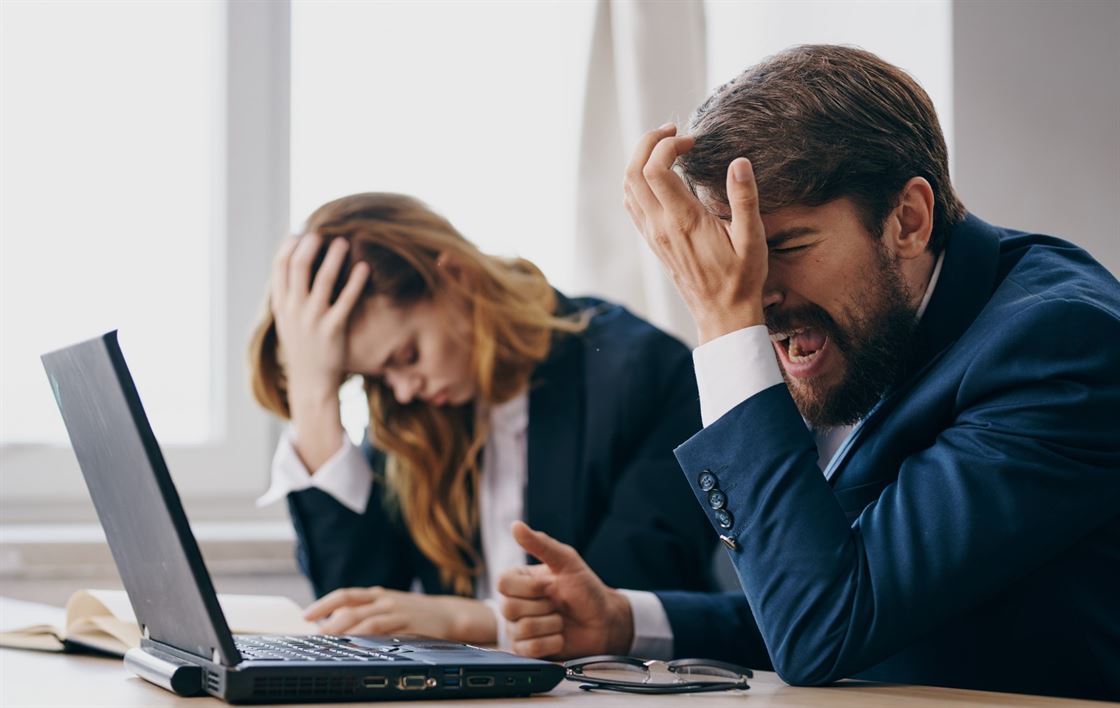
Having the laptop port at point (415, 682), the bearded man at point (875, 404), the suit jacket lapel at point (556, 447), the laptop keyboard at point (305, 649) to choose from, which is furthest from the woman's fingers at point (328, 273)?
the laptop port at point (415, 682)

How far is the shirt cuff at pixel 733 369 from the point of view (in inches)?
40.9

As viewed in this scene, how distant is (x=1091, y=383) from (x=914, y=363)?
194mm

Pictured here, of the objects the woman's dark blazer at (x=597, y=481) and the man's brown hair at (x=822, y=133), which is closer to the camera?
the man's brown hair at (x=822, y=133)

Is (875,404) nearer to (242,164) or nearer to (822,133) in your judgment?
(822,133)

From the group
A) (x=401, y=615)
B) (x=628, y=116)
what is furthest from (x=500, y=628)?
(x=628, y=116)

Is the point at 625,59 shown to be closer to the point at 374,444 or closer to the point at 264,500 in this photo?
the point at 374,444

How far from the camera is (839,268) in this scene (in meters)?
1.16

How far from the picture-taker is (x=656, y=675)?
1.03 meters

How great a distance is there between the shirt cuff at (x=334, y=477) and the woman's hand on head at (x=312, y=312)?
9 cm

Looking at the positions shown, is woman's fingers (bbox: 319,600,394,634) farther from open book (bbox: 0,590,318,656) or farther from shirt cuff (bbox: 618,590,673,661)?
shirt cuff (bbox: 618,590,673,661)

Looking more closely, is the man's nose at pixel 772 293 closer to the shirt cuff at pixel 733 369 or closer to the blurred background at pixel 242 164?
the shirt cuff at pixel 733 369

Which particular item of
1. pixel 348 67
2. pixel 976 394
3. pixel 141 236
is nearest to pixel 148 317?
pixel 141 236

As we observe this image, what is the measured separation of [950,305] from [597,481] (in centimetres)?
89

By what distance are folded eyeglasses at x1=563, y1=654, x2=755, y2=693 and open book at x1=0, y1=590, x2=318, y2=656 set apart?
350mm
